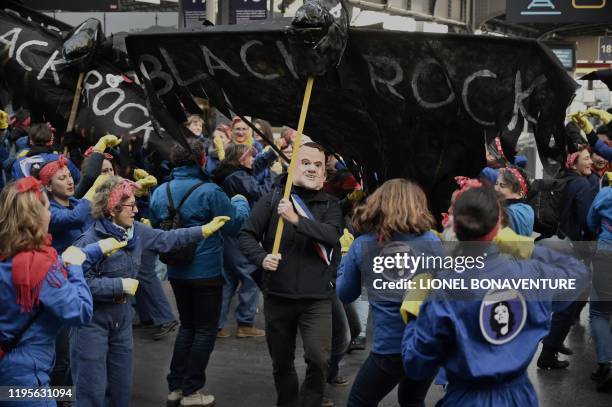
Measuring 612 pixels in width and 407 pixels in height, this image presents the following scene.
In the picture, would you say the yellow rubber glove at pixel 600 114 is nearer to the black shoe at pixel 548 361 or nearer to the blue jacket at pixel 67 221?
the black shoe at pixel 548 361

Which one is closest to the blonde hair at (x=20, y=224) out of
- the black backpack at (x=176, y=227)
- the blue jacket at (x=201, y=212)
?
the black backpack at (x=176, y=227)

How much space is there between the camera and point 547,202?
8875 millimetres

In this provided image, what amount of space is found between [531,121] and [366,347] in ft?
11.7

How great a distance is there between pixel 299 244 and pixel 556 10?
1126cm

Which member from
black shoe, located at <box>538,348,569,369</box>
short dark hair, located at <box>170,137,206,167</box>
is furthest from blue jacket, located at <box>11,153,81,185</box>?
black shoe, located at <box>538,348,569,369</box>

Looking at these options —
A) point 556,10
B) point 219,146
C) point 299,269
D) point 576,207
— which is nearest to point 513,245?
point 299,269

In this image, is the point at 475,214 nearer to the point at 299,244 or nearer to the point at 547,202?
the point at 299,244

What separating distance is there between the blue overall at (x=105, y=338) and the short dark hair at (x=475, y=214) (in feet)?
8.02

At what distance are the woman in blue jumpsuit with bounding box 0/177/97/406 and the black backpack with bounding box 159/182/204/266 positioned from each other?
6.41ft

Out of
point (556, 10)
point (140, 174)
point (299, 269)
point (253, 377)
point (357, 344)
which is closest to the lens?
point (299, 269)

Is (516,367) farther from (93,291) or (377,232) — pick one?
(93,291)

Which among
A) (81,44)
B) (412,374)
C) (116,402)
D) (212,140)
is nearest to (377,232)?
(412,374)

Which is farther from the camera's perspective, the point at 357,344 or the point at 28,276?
the point at 357,344

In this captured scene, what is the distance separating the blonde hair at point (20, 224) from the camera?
455cm
